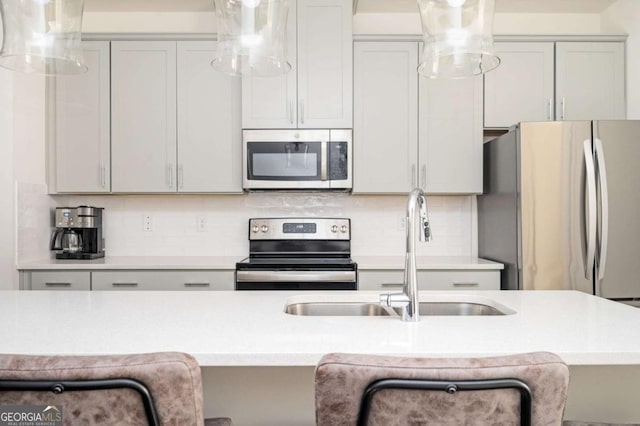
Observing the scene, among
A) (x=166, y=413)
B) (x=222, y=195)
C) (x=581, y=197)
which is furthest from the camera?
(x=222, y=195)

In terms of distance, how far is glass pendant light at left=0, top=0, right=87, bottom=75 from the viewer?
4.42 feet

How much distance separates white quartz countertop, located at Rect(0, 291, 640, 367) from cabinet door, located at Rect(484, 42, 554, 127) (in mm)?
1775

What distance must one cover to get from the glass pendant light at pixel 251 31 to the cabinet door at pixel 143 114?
1855 mm

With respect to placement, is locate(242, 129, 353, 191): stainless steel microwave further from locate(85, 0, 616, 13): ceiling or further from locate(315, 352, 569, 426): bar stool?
locate(315, 352, 569, 426): bar stool

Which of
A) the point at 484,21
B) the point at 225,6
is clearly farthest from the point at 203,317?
the point at 484,21

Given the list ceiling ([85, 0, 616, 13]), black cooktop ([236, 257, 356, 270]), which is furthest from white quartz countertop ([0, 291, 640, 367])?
ceiling ([85, 0, 616, 13])

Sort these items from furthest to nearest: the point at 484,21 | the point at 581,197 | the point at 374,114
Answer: the point at 374,114, the point at 581,197, the point at 484,21

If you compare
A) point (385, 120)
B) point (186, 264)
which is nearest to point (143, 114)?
→ point (186, 264)

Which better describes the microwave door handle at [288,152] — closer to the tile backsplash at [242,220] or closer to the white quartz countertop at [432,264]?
the tile backsplash at [242,220]

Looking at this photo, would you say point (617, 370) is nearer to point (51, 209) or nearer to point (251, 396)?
point (251, 396)

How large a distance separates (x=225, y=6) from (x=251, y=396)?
3.77 ft

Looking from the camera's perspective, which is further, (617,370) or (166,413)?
(617,370)

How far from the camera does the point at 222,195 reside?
3467 mm

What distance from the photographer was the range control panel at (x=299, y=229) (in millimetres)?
3303
